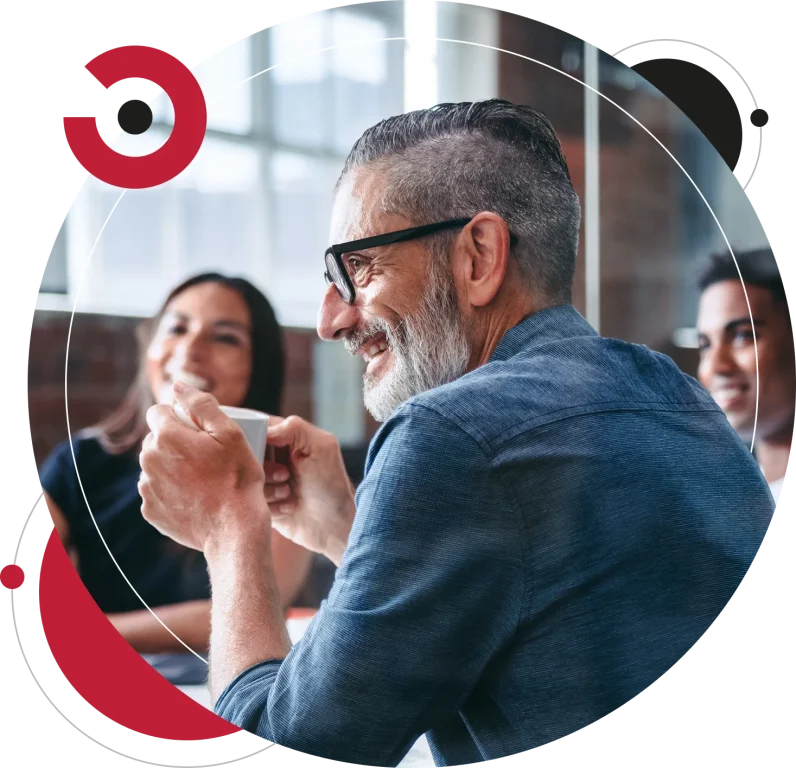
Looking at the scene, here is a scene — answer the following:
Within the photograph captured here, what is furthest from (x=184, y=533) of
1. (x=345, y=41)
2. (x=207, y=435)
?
(x=345, y=41)

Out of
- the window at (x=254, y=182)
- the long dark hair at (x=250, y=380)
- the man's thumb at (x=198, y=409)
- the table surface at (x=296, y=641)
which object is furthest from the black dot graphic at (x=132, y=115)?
the table surface at (x=296, y=641)

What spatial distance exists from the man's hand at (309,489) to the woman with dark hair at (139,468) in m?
0.03

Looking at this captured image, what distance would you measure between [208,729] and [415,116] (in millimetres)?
658

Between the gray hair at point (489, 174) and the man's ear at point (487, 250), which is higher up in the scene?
the gray hair at point (489, 174)

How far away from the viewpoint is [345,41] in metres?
0.99

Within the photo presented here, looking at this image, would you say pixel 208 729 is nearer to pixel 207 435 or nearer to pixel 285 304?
pixel 207 435

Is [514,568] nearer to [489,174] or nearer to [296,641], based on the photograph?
[296,641]

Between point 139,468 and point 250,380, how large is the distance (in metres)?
0.15

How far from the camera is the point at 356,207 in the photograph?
0.96m

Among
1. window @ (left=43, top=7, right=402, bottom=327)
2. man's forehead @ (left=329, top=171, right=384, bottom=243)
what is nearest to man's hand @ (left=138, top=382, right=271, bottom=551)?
window @ (left=43, top=7, right=402, bottom=327)

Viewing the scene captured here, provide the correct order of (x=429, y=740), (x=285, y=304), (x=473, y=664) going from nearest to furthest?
(x=473, y=664) < (x=429, y=740) < (x=285, y=304)

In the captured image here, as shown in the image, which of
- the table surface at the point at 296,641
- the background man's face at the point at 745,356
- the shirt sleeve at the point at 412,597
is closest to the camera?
the shirt sleeve at the point at 412,597

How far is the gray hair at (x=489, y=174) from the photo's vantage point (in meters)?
0.93

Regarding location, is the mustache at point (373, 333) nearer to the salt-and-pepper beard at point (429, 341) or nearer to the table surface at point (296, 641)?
the salt-and-pepper beard at point (429, 341)
